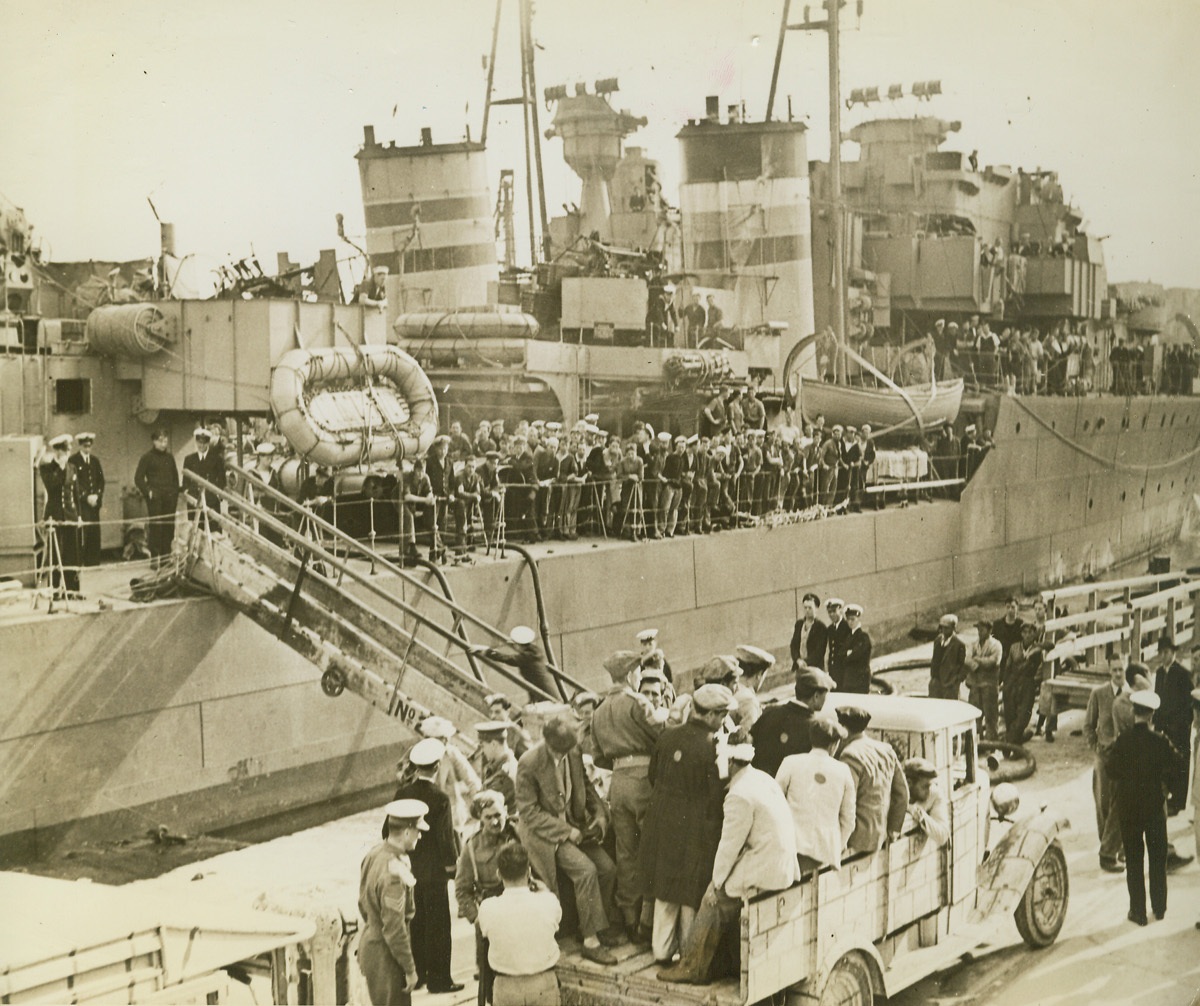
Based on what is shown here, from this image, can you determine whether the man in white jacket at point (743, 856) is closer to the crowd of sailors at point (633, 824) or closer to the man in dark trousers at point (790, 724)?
the crowd of sailors at point (633, 824)

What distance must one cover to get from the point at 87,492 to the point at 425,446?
2.08 m

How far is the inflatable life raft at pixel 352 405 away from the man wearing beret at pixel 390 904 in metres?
3.71

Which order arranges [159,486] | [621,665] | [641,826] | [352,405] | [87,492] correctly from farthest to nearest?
[352,405] < [159,486] < [87,492] < [621,665] < [641,826]

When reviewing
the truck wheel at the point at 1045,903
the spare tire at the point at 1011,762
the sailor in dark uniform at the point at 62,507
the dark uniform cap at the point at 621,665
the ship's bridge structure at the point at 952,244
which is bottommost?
the truck wheel at the point at 1045,903

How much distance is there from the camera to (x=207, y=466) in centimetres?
783

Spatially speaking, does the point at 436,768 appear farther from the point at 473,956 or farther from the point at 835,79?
the point at 835,79

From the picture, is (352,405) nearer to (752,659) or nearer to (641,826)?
(752,659)

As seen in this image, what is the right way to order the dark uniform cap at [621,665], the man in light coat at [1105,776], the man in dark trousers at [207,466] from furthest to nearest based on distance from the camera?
the man in dark trousers at [207,466]
the man in light coat at [1105,776]
the dark uniform cap at [621,665]

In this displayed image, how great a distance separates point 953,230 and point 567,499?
5637mm

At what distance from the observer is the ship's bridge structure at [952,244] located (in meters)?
10.2

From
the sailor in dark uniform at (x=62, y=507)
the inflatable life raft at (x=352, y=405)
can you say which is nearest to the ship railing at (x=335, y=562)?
the inflatable life raft at (x=352, y=405)

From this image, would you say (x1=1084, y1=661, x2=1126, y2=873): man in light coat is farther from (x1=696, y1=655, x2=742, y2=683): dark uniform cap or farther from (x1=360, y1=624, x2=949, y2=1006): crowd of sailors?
(x1=696, y1=655, x2=742, y2=683): dark uniform cap

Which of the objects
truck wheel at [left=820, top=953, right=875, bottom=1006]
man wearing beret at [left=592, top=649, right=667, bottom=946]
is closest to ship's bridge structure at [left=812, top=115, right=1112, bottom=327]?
man wearing beret at [left=592, top=649, right=667, bottom=946]

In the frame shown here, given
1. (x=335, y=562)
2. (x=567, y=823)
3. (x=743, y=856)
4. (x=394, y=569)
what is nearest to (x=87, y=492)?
(x=335, y=562)
